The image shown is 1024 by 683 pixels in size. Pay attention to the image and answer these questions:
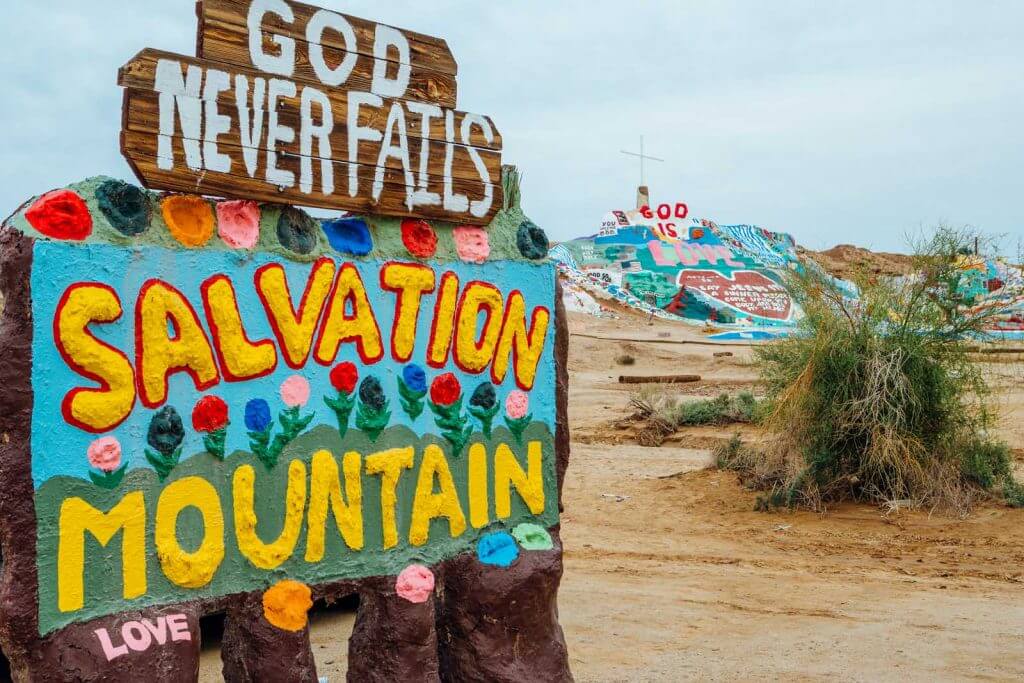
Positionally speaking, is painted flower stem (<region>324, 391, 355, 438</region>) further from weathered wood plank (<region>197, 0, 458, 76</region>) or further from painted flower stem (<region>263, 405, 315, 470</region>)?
weathered wood plank (<region>197, 0, 458, 76</region>)

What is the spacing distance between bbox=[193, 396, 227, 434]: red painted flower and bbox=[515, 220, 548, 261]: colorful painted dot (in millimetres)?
1548

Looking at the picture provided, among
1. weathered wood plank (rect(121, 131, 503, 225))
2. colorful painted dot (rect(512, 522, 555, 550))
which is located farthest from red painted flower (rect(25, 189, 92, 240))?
colorful painted dot (rect(512, 522, 555, 550))

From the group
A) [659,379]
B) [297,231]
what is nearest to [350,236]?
[297,231]

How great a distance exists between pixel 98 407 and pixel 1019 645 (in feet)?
18.7

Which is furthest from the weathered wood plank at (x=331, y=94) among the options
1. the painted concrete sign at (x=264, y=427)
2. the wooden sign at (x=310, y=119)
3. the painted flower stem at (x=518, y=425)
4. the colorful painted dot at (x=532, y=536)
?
the colorful painted dot at (x=532, y=536)

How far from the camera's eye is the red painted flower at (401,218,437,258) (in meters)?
4.55

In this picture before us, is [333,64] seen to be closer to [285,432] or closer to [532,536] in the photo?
[285,432]

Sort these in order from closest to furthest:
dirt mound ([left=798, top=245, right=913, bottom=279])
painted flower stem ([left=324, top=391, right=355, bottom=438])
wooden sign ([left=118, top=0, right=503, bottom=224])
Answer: wooden sign ([left=118, top=0, right=503, bottom=224])
painted flower stem ([left=324, top=391, right=355, bottom=438])
dirt mound ([left=798, top=245, right=913, bottom=279])

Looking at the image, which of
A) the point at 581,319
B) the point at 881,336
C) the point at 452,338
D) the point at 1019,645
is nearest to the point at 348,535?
the point at 452,338

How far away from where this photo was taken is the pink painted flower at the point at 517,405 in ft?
15.9

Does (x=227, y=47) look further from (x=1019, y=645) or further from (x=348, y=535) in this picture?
(x=1019, y=645)

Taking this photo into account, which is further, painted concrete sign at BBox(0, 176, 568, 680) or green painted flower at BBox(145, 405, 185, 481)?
green painted flower at BBox(145, 405, 185, 481)

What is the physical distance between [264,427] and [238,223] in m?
Answer: 0.74

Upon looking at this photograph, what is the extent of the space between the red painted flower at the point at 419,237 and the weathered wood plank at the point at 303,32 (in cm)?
62
